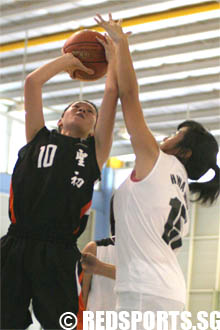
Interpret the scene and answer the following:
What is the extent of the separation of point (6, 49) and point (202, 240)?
6.92m

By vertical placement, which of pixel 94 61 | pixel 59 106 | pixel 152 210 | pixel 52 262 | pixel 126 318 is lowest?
pixel 126 318

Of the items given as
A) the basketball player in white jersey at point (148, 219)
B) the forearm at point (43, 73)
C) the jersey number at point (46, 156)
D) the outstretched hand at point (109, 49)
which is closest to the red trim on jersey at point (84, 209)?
the basketball player in white jersey at point (148, 219)

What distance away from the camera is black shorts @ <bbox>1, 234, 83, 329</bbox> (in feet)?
10.9

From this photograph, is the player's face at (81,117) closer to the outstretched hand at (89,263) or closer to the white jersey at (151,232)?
the white jersey at (151,232)

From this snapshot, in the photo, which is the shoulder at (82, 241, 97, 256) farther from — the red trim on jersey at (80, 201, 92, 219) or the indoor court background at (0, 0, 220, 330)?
the indoor court background at (0, 0, 220, 330)

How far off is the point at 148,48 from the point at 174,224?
798 cm

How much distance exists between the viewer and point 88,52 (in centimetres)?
398

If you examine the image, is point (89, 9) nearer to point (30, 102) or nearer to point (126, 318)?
point (30, 102)

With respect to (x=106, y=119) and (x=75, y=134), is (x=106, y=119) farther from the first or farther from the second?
(x=75, y=134)

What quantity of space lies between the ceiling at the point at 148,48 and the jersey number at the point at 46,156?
19.7 feet

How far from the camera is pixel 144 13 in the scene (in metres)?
9.68

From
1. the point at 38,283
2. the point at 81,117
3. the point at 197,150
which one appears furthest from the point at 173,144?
the point at 38,283

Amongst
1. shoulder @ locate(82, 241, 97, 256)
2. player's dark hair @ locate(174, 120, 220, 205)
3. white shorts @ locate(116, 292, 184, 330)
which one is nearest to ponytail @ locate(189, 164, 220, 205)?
player's dark hair @ locate(174, 120, 220, 205)

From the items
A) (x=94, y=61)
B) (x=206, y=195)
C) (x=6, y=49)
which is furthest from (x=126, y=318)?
(x=6, y=49)
